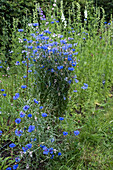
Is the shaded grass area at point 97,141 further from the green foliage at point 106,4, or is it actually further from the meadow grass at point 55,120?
the green foliage at point 106,4

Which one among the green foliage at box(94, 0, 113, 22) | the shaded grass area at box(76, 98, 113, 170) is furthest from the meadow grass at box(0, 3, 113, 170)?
the green foliage at box(94, 0, 113, 22)

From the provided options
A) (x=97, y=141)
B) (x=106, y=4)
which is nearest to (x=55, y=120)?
(x=97, y=141)

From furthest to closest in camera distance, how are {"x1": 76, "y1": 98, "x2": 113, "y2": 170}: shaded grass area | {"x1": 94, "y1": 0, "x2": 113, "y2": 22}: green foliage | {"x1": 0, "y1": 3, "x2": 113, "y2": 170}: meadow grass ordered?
1. {"x1": 94, "y1": 0, "x2": 113, "y2": 22}: green foliage
2. {"x1": 76, "y1": 98, "x2": 113, "y2": 170}: shaded grass area
3. {"x1": 0, "y1": 3, "x2": 113, "y2": 170}: meadow grass

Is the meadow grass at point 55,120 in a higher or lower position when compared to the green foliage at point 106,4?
lower

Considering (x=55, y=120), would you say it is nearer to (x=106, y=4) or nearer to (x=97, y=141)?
(x=97, y=141)

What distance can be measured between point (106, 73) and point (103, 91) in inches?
13.5

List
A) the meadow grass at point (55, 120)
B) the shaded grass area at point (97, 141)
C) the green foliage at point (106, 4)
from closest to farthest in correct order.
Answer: the meadow grass at point (55, 120) < the shaded grass area at point (97, 141) < the green foliage at point (106, 4)

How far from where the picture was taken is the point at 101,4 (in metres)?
6.77

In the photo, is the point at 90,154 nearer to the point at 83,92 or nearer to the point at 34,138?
the point at 34,138

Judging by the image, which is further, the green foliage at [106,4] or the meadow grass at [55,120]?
the green foliage at [106,4]

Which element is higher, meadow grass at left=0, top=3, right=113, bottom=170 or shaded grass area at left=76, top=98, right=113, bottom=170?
meadow grass at left=0, top=3, right=113, bottom=170

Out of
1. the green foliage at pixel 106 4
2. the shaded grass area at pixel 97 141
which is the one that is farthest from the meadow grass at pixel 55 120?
the green foliage at pixel 106 4

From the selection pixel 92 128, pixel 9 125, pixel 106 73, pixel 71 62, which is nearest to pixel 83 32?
pixel 106 73

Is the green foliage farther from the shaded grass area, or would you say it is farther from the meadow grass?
the shaded grass area
